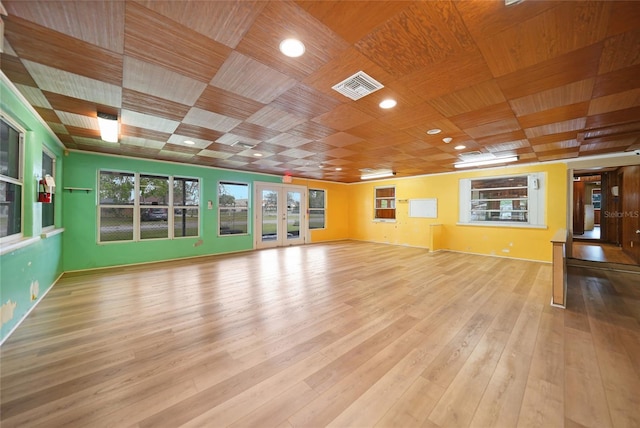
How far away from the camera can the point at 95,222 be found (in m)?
Result: 5.04

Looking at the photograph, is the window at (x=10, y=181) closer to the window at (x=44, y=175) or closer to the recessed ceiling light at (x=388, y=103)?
the window at (x=44, y=175)

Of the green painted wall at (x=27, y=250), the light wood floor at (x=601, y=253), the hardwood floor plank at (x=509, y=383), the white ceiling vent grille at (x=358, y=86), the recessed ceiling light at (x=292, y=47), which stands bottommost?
the hardwood floor plank at (x=509, y=383)

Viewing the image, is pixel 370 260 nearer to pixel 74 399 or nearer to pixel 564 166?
pixel 564 166

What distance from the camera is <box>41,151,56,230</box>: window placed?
12.5 ft

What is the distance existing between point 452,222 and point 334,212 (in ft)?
13.8

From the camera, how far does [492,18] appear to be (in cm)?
154

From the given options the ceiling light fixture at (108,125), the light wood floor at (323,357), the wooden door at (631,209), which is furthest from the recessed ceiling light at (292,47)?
the wooden door at (631,209)

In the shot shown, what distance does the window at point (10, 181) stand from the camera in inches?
99.7

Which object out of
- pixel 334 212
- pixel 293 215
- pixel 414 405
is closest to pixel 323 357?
pixel 414 405

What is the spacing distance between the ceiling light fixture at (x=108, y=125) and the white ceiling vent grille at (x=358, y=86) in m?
2.90

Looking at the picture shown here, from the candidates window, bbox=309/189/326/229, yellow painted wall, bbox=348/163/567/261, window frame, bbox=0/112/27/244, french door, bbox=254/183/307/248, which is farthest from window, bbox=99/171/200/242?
yellow painted wall, bbox=348/163/567/261

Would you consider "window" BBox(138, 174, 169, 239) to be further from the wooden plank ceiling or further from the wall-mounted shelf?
the wooden plank ceiling

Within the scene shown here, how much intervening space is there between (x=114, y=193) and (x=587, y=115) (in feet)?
26.7

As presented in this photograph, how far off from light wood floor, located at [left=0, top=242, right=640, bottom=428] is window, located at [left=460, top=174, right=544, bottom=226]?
252cm
